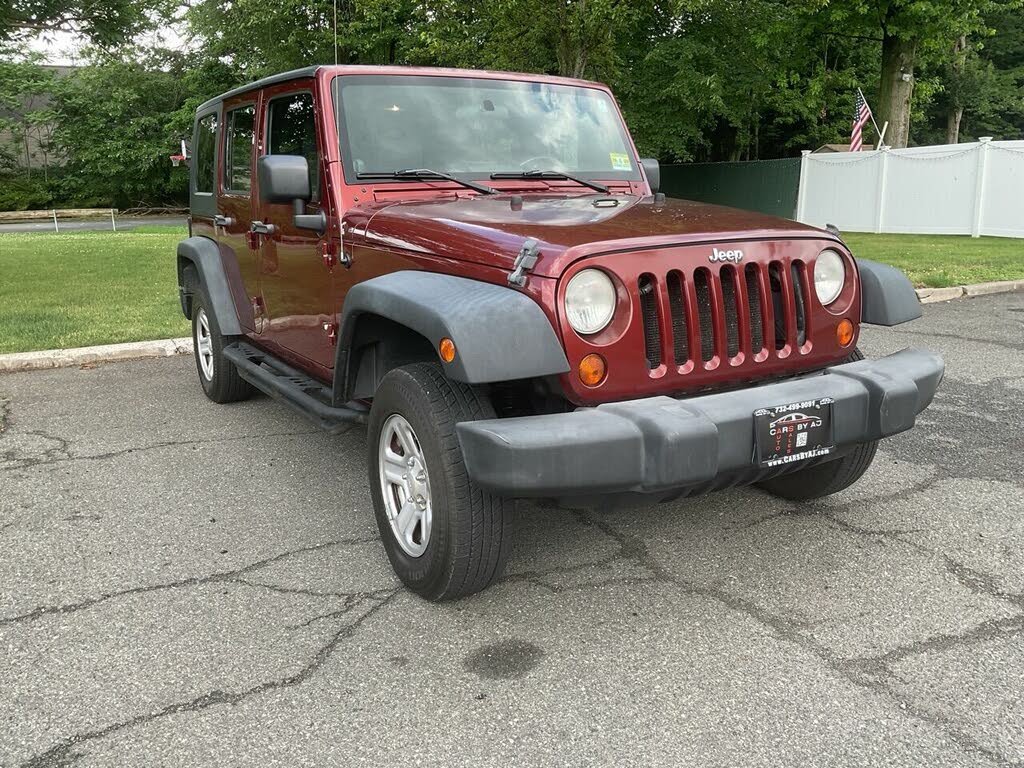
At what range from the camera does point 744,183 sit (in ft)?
92.0

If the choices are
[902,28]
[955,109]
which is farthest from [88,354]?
[955,109]

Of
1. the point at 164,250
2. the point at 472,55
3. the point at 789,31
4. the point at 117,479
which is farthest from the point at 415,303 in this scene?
the point at 789,31

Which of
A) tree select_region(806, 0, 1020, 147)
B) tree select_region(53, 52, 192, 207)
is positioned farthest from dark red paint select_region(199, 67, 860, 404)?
tree select_region(53, 52, 192, 207)

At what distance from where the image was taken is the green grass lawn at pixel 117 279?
7.71 m

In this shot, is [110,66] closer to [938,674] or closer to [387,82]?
[387,82]

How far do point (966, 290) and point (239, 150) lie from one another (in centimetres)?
819

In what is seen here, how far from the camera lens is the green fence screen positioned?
25.6 m

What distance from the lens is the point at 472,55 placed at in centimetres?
1733

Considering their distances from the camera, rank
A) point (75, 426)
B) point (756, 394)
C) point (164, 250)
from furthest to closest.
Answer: point (164, 250) → point (75, 426) → point (756, 394)

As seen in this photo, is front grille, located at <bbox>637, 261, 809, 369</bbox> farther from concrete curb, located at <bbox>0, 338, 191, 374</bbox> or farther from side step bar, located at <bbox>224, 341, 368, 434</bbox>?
concrete curb, located at <bbox>0, 338, 191, 374</bbox>

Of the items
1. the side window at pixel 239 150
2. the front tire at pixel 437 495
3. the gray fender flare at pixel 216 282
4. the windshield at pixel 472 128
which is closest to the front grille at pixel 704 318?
the front tire at pixel 437 495

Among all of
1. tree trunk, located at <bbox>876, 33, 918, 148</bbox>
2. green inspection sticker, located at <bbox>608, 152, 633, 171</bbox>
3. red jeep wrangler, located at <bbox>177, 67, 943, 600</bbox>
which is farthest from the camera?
tree trunk, located at <bbox>876, 33, 918, 148</bbox>

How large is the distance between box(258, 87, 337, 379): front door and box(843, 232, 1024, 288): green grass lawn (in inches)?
315

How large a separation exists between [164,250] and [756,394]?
15.3 m
